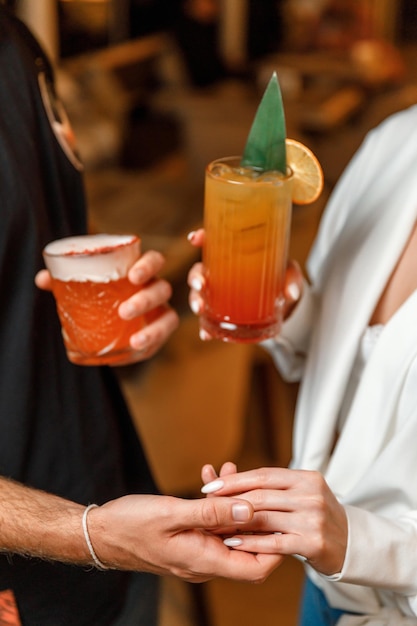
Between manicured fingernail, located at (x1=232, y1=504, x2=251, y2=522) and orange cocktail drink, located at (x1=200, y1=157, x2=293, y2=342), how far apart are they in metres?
0.35

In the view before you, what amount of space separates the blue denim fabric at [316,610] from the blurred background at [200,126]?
66 cm

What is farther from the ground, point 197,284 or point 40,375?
point 197,284

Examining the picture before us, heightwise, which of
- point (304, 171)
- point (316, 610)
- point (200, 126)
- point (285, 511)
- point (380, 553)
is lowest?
point (200, 126)

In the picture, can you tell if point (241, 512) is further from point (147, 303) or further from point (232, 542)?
point (147, 303)

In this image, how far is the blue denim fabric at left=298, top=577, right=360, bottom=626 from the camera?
4.41 ft

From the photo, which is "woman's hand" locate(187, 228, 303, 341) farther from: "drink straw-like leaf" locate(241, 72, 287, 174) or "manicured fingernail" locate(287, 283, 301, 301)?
"drink straw-like leaf" locate(241, 72, 287, 174)

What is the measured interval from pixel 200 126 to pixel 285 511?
121 inches

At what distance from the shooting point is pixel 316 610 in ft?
4.58

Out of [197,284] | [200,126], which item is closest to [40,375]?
[197,284]

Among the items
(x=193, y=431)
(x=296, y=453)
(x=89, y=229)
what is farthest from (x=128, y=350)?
(x=193, y=431)

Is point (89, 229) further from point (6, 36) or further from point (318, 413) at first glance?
point (318, 413)

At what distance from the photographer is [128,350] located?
129 centimetres

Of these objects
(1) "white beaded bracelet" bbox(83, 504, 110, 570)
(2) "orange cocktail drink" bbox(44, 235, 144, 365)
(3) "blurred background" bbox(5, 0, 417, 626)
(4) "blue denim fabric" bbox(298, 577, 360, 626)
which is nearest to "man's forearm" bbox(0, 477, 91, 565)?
(1) "white beaded bracelet" bbox(83, 504, 110, 570)

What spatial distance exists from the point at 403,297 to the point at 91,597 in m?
0.69
